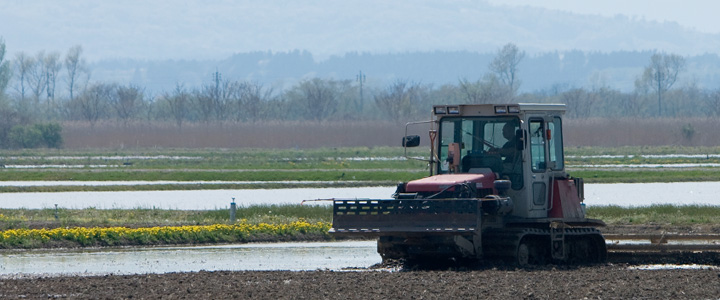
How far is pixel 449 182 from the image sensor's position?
1634cm

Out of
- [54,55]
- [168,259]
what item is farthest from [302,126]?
[54,55]

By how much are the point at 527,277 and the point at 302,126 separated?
74.2 meters

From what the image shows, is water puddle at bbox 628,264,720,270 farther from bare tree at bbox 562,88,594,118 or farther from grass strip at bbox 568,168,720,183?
bare tree at bbox 562,88,594,118

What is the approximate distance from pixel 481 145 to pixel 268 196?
2289 cm

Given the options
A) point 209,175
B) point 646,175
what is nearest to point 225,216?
point 209,175

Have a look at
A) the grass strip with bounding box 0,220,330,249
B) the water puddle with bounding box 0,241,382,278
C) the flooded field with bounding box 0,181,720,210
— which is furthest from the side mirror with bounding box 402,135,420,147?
the flooded field with bounding box 0,181,720,210

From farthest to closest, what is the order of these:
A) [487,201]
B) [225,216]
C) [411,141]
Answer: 1. [225,216]
2. [411,141]
3. [487,201]

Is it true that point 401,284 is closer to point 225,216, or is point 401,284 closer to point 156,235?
point 156,235

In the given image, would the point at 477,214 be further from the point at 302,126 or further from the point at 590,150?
the point at 302,126

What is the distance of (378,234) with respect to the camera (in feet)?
53.5

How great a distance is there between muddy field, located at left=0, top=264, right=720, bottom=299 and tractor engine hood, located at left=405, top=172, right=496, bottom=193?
131 cm

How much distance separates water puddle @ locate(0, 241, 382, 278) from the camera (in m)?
18.7

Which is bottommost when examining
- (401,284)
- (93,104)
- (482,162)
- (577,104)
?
(401,284)

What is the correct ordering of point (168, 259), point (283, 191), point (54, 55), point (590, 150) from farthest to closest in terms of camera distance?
point (54, 55) → point (590, 150) → point (283, 191) → point (168, 259)
